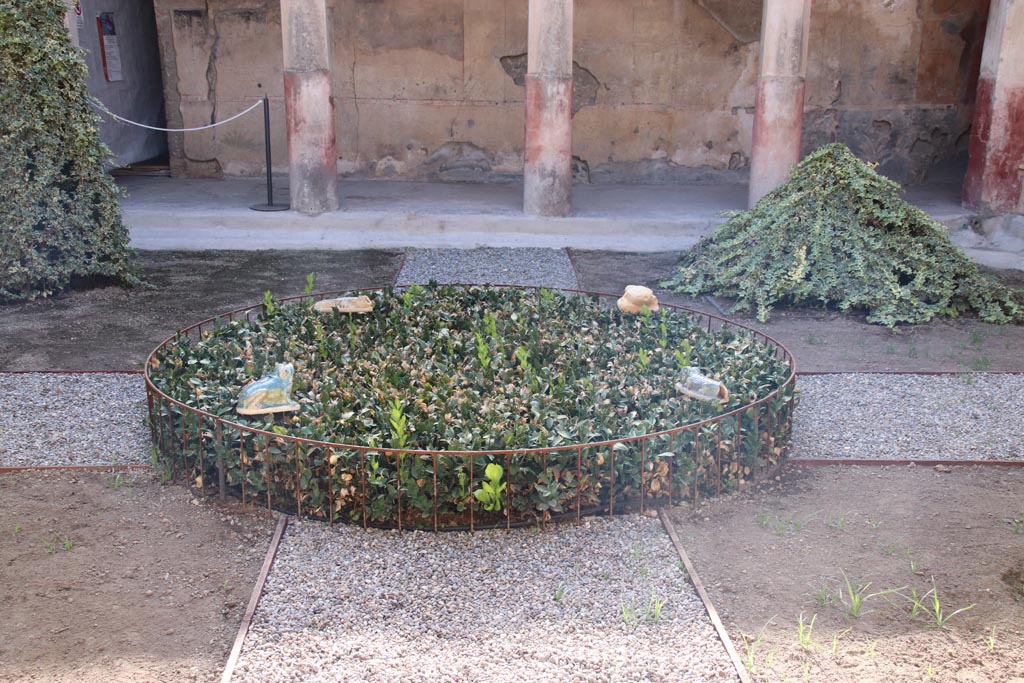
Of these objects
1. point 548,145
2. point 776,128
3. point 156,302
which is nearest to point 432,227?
point 548,145

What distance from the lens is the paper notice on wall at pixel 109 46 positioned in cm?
1330

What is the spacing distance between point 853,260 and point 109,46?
392 inches

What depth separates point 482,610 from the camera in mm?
4000

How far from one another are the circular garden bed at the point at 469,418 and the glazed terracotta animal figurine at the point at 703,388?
38 mm

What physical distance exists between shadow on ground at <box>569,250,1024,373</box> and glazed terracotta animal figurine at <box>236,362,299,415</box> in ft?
11.5

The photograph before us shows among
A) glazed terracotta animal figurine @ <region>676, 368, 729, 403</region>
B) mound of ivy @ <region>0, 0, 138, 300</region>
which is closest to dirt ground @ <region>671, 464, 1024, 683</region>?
glazed terracotta animal figurine @ <region>676, 368, 729, 403</region>

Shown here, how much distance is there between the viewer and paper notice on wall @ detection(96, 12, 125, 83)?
13.3m

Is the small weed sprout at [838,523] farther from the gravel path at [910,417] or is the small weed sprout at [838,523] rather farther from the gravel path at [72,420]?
the gravel path at [72,420]

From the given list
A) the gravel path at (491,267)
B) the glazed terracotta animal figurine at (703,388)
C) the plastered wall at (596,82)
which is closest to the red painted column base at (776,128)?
the gravel path at (491,267)

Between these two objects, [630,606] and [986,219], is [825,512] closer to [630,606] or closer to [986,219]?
[630,606]

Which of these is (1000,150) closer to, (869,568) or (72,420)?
(869,568)

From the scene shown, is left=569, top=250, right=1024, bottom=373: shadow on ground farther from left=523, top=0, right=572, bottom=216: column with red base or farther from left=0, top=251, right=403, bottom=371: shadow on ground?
left=0, top=251, right=403, bottom=371: shadow on ground

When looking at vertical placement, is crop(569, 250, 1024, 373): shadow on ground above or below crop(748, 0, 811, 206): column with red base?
below

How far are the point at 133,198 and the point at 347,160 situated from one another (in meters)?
2.70
